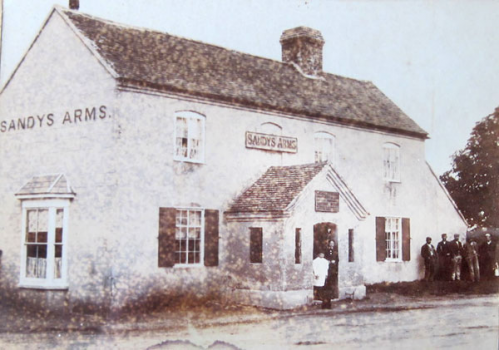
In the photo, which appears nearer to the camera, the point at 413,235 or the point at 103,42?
the point at 103,42

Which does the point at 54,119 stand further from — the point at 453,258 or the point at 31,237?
the point at 453,258

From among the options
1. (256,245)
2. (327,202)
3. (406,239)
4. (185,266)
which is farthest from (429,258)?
(185,266)

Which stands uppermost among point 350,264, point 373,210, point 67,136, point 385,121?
point 385,121

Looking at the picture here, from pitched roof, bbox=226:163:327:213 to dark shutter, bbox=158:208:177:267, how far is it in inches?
65.4

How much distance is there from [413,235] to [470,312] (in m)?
6.45

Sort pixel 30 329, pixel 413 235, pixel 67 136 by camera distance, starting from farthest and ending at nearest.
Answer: pixel 413 235, pixel 67 136, pixel 30 329

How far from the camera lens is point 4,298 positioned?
14977 mm

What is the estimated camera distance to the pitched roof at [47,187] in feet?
47.6

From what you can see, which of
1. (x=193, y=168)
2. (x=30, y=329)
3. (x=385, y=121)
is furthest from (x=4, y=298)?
(x=385, y=121)

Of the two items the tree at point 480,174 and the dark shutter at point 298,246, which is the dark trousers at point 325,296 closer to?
the dark shutter at point 298,246

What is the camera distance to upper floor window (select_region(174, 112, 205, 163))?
50.1ft

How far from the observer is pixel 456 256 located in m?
19.2

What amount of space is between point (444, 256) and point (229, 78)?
788 centimetres

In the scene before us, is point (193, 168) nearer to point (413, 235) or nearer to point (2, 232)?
point (2, 232)
